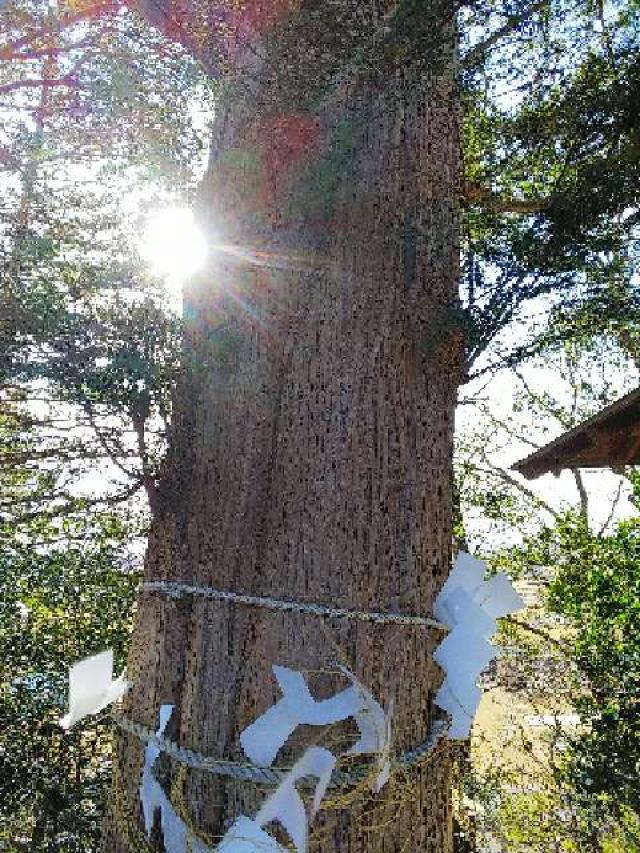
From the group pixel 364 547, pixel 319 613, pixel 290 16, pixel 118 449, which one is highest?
pixel 290 16

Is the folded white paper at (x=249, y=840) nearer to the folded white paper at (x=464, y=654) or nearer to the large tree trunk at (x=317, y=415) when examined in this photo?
the large tree trunk at (x=317, y=415)

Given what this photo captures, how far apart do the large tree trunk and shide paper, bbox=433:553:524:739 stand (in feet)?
0.15

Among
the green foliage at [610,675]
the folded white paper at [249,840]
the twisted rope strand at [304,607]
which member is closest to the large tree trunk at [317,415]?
the twisted rope strand at [304,607]

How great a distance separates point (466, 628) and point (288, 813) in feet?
1.44

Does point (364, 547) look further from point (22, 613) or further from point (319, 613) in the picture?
point (22, 613)

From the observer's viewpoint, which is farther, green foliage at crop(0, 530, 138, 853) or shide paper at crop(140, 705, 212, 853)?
green foliage at crop(0, 530, 138, 853)

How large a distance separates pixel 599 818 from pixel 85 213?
14.0ft

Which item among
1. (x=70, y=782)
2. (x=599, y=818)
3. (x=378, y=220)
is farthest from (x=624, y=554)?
(x=378, y=220)

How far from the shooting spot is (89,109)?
298 centimetres

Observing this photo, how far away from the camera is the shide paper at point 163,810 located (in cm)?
119

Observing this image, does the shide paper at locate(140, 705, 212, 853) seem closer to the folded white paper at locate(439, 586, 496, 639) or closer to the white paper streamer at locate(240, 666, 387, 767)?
the white paper streamer at locate(240, 666, 387, 767)

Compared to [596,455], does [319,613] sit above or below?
below

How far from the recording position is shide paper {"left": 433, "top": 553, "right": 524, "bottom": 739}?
1.29 metres

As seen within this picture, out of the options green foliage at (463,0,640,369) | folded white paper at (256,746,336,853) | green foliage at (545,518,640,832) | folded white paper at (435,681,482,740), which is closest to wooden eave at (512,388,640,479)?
green foliage at (463,0,640,369)
